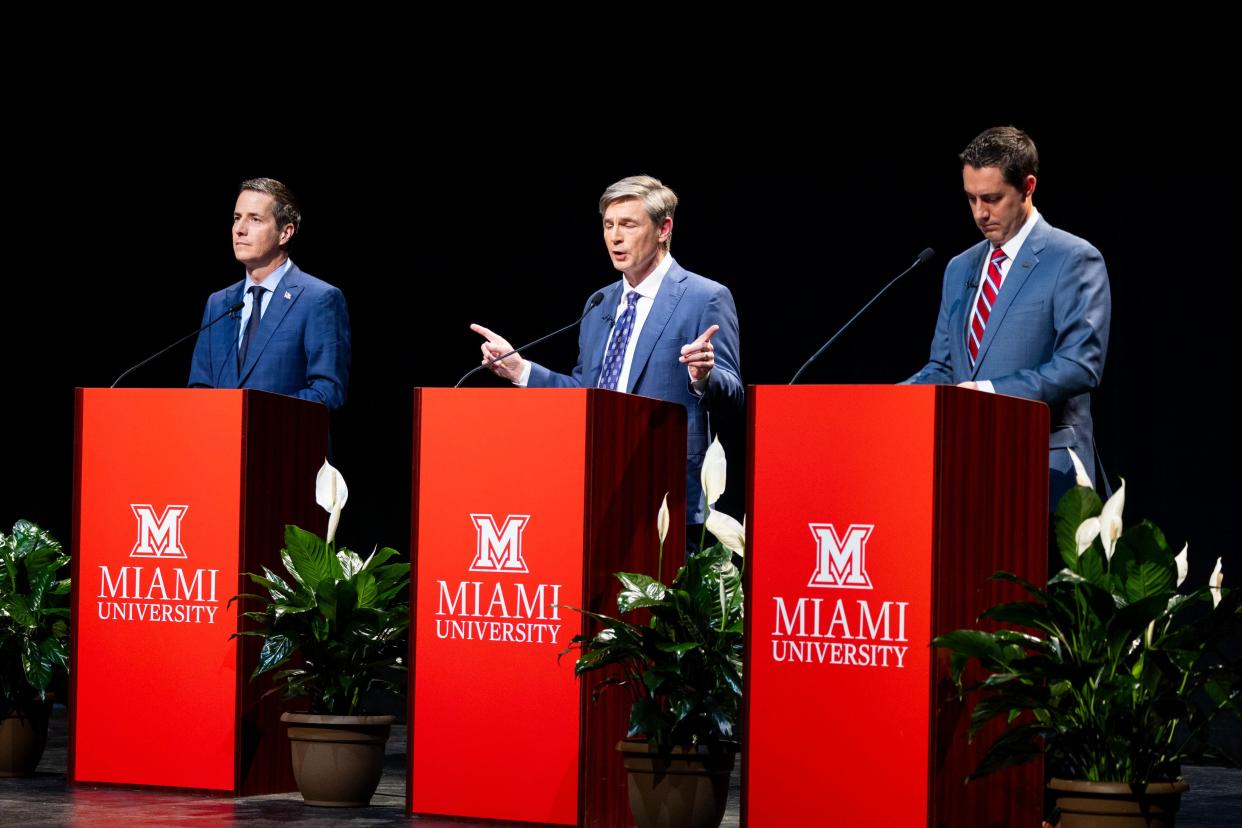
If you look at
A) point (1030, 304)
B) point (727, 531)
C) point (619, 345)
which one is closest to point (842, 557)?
point (727, 531)

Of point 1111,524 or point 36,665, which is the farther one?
point 36,665

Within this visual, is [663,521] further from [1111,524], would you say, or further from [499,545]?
[1111,524]

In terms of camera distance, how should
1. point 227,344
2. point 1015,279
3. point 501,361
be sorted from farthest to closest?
point 227,344, point 501,361, point 1015,279

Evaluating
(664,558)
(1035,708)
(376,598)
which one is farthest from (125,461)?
(1035,708)

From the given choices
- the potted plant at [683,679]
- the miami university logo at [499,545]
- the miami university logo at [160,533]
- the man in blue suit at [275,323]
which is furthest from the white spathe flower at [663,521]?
the man in blue suit at [275,323]

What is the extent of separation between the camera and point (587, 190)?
680 cm

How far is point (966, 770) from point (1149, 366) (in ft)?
8.37

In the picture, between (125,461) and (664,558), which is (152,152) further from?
(664,558)

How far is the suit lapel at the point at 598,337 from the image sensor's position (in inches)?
191

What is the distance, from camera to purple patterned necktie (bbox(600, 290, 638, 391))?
4.77m

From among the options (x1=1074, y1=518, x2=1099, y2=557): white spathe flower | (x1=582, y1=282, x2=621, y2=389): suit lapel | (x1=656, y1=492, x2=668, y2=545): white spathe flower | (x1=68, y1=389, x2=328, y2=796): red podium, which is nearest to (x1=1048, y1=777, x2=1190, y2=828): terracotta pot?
(x1=1074, y1=518, x2=1099, y2=557): white spathe flower

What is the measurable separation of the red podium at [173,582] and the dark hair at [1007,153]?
1.86 meters

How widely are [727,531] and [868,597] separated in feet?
1.66

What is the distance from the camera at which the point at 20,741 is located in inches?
196
